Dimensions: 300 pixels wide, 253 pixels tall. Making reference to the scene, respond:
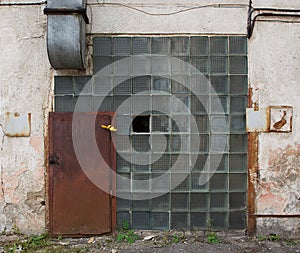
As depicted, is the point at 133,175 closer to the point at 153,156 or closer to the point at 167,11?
the point at 153,156

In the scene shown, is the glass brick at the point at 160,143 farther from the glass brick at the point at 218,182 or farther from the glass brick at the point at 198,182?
the glass brick at the point at 218,182

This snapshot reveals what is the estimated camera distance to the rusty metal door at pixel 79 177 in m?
3.89

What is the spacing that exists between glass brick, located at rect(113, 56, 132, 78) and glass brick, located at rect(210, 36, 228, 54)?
37.9 inches

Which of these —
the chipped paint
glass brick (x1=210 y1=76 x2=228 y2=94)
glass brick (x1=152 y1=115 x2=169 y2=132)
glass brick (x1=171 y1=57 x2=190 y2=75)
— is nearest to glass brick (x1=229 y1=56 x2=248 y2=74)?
glass brick (x1=210 y1=76 x2=228 y2=94)

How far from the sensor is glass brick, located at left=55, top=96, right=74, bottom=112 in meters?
3.94

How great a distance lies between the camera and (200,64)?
13.0ft

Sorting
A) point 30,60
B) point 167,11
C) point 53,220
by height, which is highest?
point 167,11

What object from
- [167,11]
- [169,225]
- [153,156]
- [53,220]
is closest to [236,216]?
[169,225]

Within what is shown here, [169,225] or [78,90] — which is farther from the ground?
[78,90]

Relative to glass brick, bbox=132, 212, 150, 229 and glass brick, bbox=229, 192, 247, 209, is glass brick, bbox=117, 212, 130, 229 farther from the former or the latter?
glass brick, bbox=229, 192, 247, 209

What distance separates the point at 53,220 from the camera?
12.8ft

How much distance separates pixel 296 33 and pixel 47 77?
9.46 feet

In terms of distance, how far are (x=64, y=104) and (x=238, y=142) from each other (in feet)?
6.72

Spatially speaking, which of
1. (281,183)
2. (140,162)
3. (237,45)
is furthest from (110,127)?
(281,183)
